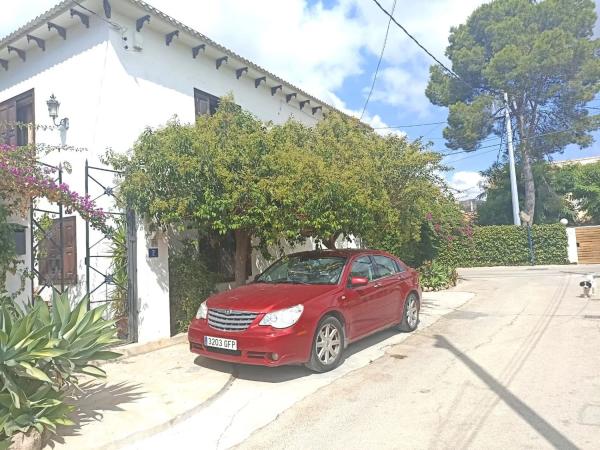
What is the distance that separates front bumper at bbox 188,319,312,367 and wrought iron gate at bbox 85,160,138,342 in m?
2.47

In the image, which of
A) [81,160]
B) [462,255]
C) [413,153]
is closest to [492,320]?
[413,153]

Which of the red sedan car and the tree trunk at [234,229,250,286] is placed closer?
the red sedan car

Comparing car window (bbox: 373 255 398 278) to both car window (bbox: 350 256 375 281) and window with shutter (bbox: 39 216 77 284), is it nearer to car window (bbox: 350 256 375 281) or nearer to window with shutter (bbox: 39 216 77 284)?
car window (bbox: 350 256 375 281)

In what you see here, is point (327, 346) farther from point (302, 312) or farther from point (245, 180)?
point (245, 180)

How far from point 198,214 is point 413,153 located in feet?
15.7

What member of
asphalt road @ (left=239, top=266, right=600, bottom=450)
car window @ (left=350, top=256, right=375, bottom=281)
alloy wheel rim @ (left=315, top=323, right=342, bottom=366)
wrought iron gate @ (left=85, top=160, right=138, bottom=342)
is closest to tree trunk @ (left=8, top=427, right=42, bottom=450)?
asphalt road @ (left=239, top=266, right=600, bottom=450)

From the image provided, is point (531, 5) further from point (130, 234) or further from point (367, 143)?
point (130, 234)

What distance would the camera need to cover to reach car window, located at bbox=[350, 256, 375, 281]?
7133mm

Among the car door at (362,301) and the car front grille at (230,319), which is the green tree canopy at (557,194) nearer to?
the car door at (362,301)

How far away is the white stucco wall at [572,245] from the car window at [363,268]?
21.7m

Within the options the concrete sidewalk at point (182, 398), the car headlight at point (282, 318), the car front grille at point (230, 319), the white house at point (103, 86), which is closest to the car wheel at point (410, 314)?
the concrete sidewalk at point (182, 398)

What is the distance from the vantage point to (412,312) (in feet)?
28.3

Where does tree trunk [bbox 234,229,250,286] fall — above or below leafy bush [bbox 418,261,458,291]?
above

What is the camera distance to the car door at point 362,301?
6.60 m
